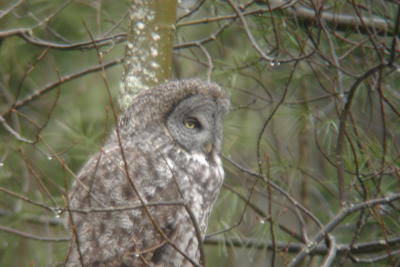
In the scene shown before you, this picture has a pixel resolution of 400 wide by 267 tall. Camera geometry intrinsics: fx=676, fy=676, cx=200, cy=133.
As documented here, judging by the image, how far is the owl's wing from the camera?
9.08ft

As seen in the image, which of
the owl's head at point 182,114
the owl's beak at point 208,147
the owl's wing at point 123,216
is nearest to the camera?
the owl's wing at point 123,216

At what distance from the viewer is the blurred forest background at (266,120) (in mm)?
3041

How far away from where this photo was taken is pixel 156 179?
2.89m

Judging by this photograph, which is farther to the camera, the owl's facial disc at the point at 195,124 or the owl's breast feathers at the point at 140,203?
the owl's facial disc at the point at 195,124

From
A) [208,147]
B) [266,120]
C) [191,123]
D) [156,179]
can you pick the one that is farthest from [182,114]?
[266,120]

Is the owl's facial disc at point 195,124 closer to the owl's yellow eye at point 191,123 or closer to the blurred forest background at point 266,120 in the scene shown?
the owl's yellow eye at point 191,123

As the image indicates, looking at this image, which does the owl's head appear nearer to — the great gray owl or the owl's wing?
the great gray owl

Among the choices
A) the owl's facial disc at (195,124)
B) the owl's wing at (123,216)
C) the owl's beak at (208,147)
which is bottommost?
the owl's wing at (123,216)

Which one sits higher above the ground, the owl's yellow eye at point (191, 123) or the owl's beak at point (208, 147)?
the owl's yellow eye at point (191, 123)

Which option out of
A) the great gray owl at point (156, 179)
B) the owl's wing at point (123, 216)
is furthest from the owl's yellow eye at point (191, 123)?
the owl's wing at point (123, 216)

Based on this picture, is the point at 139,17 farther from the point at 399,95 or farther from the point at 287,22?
the point at 399,95

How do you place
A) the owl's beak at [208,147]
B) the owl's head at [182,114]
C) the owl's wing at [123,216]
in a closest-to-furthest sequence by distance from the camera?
the owl's wing at [123,216]
the owl's head at [182,114]
the owl's beak at [208,147]

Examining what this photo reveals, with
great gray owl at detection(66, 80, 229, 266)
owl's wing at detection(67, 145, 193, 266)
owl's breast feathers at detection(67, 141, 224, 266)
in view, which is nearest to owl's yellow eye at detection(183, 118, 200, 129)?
great gray owl at detection(66, 80, 229, 266)

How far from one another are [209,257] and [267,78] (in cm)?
169
